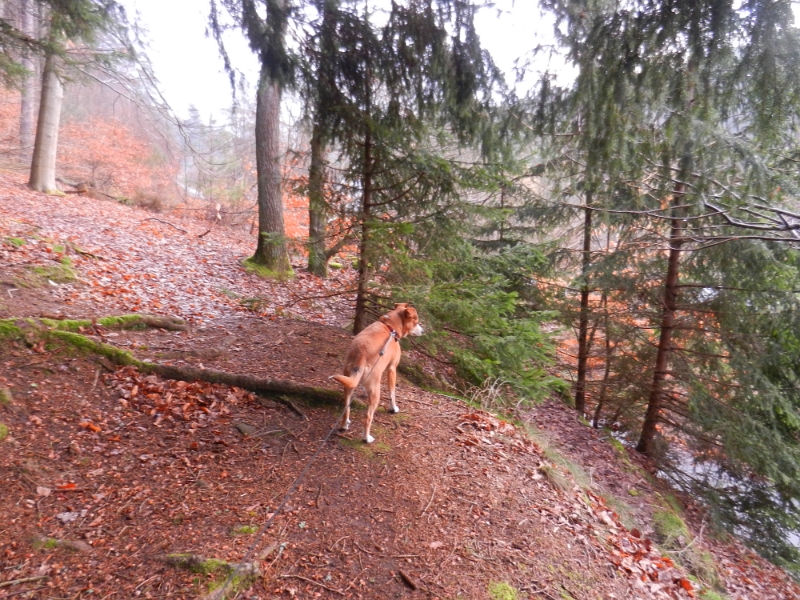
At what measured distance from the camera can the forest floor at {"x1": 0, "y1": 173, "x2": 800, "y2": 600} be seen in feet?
10.0

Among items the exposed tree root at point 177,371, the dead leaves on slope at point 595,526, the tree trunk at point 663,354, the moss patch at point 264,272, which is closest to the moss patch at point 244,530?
the exposed tree root at point 177,371

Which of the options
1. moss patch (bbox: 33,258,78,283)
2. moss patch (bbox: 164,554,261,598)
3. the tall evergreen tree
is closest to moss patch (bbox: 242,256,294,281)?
moss patch (bbox: 33,258,78,283)

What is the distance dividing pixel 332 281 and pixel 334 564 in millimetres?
9007

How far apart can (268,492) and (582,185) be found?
260 inches

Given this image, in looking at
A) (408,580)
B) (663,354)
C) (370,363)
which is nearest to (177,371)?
(370,363)

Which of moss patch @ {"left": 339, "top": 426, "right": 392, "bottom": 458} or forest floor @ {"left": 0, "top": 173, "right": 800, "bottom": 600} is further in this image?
moss patch @ {"left": 339, "top": 426, "right": 392, "bottom": 458}

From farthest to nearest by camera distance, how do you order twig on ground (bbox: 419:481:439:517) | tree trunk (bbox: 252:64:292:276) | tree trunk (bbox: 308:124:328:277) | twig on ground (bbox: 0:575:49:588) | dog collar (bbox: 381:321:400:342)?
tree trunk (bbox: 252:64:292:276)
tree trunk (bbox: 308:124:328:277)
dog collar (bbox: 381:321:400:342)
twig on ground (bbox: 419:481:439:517)
twig on ground (bbox: 0:575:49:588)

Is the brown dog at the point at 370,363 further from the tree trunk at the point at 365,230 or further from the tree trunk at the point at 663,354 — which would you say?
the tree trunk at the point at 663,354

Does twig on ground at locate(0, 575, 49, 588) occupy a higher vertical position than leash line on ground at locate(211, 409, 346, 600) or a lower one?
lower

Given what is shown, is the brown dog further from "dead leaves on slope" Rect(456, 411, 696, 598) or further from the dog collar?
"dead leaves on slope" Rect(456, 411, 696, 598)

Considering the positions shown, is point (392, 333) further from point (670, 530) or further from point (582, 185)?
point (670, 530)

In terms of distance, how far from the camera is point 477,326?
6.50m

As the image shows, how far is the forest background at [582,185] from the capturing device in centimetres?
450

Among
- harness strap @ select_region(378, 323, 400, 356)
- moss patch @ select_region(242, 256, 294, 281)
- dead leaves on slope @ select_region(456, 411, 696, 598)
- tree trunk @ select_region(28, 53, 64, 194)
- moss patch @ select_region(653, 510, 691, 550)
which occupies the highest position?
tree trunk @ select_region(28, 53, 64, 194)
